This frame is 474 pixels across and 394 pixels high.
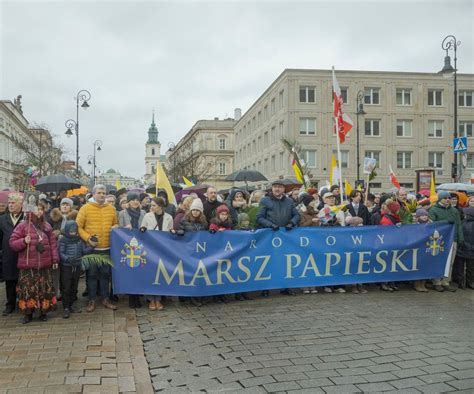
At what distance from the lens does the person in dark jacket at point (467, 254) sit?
29.0ft

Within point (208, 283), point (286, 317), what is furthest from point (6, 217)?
point (286, 317)

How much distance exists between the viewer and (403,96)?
48656 mm

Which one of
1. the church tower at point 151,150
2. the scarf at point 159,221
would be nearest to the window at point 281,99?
the scarf at point 159,221

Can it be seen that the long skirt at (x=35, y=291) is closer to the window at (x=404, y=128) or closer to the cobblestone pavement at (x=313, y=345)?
the cobblestone pavement at (x=313, y=345)

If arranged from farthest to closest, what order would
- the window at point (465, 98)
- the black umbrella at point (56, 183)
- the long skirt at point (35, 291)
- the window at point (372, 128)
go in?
the window at point (465, 98)
the window at point (372, 128)
the black umbrella at point (56, 183)
the long skirt at point (35, 291)

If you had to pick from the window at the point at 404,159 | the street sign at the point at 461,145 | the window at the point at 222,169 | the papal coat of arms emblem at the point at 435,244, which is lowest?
the papal coat of arms emblem at the point at 435,244

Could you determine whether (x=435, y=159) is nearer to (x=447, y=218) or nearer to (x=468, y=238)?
(x=468, y=238)

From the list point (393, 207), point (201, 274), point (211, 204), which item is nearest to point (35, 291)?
point (201, 274)

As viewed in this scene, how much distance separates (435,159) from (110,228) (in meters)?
47.9

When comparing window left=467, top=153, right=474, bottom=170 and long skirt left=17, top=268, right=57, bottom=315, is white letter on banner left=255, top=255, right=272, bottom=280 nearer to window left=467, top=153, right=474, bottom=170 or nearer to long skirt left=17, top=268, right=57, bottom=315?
long skirt left=17, top=268, right=57, bottom=315

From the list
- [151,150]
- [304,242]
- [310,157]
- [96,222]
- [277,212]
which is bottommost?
[304,242]

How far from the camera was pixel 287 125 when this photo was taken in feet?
155

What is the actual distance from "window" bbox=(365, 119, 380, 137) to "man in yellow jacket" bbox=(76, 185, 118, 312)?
44016 millimetres

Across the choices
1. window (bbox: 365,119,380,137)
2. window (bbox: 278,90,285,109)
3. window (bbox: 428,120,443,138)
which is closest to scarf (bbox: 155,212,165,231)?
window (bbox: 278,90,285,109)
